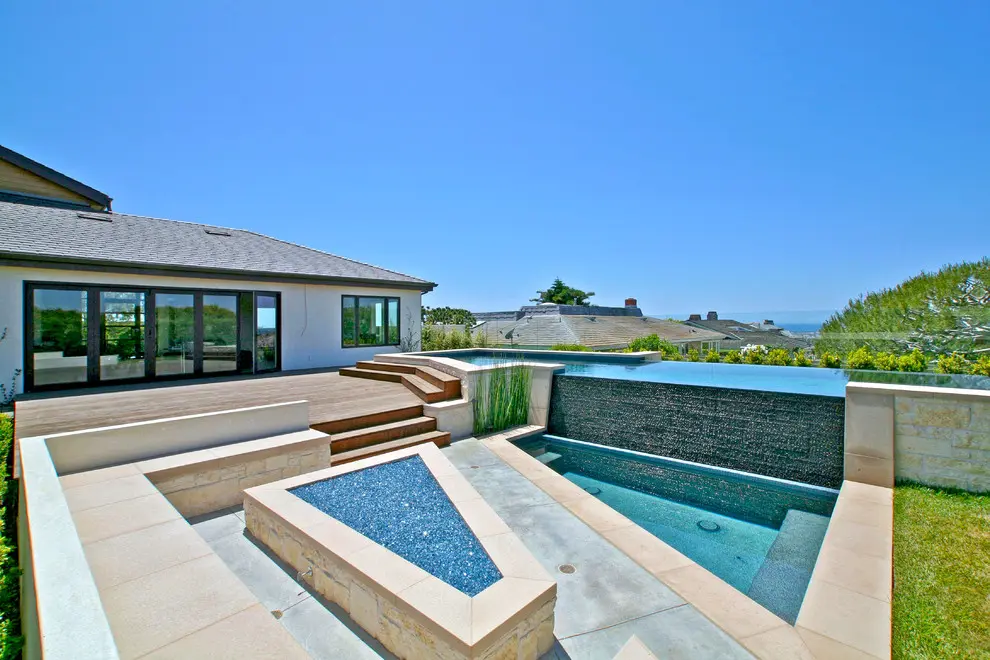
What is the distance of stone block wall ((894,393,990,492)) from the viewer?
17.5 feet

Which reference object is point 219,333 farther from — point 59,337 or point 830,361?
point 830,361

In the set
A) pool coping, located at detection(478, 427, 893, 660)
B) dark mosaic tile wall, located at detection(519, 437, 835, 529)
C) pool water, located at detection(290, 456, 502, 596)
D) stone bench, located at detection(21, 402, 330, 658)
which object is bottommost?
dark mosaic tile wall, located at detection(519, 437, 835, 529)

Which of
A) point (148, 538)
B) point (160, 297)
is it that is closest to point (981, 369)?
point (148, 538)

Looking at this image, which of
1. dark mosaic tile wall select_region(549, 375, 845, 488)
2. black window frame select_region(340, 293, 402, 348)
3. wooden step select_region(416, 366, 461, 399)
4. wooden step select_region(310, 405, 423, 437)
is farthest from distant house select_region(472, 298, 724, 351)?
wooden step select_region(310, 405, 423, 437)

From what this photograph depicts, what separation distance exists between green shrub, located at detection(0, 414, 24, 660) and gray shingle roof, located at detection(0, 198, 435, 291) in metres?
5.98

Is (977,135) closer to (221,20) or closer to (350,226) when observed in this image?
(221,20)

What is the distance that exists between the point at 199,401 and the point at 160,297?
4.43m

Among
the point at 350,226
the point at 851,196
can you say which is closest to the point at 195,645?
the point at 350,226

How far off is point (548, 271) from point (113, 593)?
52.1 meters

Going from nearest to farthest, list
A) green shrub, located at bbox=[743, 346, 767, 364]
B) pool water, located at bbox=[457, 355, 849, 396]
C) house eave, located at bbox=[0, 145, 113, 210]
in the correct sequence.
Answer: pool water, located at bbox=[457, 355, 849, 396], green shrub, located at bbox=[743, 346, 767, 364], house eave, located at bbox=[0, 145, 113, 210]

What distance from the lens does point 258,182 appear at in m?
16.9

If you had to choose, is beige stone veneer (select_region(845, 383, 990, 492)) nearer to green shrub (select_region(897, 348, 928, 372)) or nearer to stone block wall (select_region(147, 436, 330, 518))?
green shrub (select_region(897, 348, 928, 372))

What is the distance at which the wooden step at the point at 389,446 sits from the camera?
630cm

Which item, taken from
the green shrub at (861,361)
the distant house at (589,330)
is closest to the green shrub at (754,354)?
the green shrub at (861,361)
